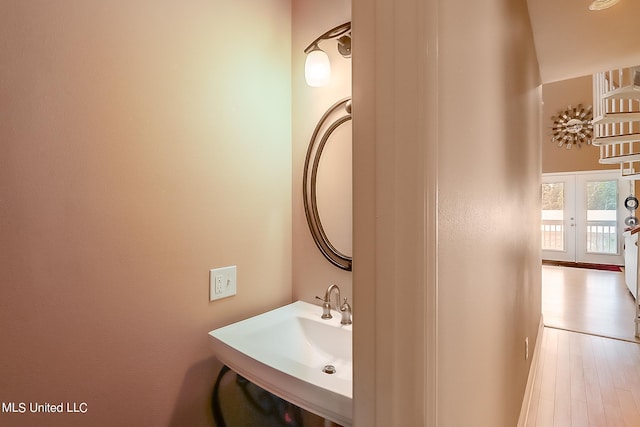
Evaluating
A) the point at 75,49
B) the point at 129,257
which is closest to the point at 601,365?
the point at 129,257

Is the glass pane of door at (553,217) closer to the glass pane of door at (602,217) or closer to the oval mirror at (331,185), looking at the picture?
the glass pane of door at (602,217)

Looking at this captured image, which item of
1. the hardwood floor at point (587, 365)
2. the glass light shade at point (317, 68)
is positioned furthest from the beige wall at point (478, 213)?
the hardwood floor at point (587, 365)

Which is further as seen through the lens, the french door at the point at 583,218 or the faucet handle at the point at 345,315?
the french door at the point at 583,218

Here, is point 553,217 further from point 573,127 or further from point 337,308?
point 337,308

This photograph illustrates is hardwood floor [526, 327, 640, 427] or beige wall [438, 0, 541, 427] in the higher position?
beige wall [438, 0, 541, 427]

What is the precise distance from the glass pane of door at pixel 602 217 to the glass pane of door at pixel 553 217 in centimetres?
46

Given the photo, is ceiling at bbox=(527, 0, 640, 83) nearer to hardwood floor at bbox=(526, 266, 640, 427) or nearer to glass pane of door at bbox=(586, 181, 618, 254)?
hardwood floor at bbox=(526, 266, 640, 427)

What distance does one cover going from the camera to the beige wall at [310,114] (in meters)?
1.48

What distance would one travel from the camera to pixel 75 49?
93 cm

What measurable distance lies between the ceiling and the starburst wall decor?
493 centimetres

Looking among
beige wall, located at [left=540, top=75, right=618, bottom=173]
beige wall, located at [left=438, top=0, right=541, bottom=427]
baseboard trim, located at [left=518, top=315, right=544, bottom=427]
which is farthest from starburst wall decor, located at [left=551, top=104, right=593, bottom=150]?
beige wall, located at [left=438, top=0, right=541, bottom=427]

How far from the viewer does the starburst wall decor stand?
647cm

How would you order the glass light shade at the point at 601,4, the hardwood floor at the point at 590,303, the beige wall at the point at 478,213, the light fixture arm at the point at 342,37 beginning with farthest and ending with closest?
the hardwood floor at the point at 590,303 < the glass light shade at the point at 601,4 < the light fixture arm at the point at 342,37 < the beige wall at the point at 478,213

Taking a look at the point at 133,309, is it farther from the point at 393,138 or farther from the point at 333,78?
the point at 333,78
